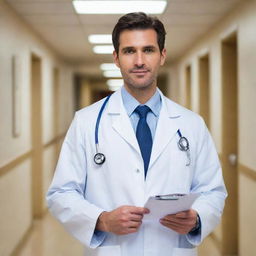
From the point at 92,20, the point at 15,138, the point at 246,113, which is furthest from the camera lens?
the point at 92,20

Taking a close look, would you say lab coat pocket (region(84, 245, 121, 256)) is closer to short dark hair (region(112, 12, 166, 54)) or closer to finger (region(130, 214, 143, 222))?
finger (region(130, 214, 143, 222))

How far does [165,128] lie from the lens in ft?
5.14

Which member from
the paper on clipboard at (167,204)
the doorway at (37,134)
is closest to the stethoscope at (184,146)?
the paper on clipboard at (167,204)

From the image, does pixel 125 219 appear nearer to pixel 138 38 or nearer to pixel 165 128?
pixel 165 128

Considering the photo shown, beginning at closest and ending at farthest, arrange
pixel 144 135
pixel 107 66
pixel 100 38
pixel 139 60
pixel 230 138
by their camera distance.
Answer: pixel 139 60 → pixel 144 135 → pixel 230 138 → pixel 100 38 → pixel 107 66

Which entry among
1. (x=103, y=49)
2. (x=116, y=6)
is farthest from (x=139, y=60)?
(x=103, y=49)

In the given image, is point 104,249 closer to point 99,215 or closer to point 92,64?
point 99,215

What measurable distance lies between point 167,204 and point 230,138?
310 cm

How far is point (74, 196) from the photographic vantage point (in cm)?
149

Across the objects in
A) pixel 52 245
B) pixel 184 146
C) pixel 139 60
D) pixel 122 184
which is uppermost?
pixel 139 60

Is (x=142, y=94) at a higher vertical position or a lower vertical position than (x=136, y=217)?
higher

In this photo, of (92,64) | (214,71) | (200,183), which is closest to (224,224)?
(214,71)

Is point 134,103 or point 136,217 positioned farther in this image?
point 134,103

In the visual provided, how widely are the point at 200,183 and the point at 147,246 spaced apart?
0.29 metres
